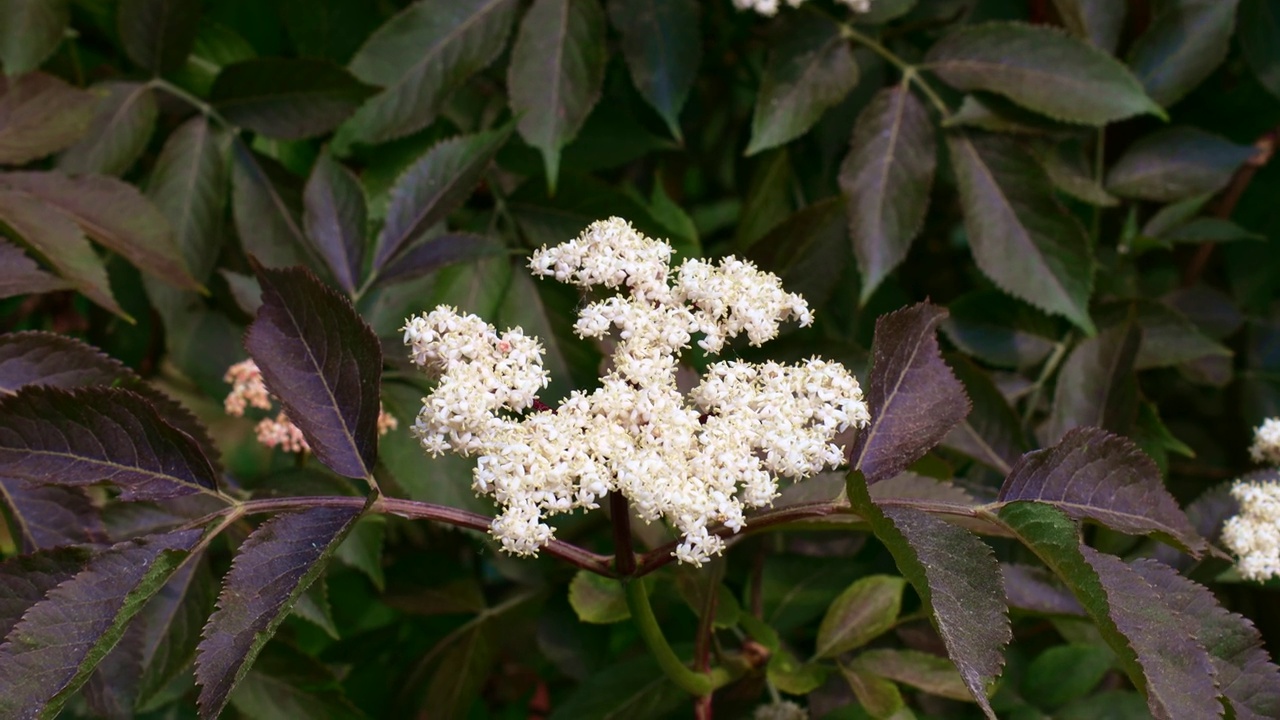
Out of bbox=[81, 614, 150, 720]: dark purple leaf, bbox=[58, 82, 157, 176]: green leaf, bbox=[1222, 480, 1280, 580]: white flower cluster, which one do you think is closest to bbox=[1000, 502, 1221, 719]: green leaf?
bbox=[1222, 480, 1280, 580]: white flower cluster

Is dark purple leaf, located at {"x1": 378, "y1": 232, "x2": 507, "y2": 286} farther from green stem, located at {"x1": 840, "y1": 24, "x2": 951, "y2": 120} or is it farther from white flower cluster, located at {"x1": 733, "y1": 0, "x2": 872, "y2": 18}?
green stem, located at {"x1": 840, "y1": 24, "x2": 951, "y2": 120}

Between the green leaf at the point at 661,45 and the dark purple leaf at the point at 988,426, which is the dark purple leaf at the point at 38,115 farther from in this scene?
the dark purple leaf at the point at 988,426

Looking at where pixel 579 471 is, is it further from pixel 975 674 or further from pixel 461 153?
pixel 461 153

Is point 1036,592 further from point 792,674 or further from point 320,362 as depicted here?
point 320,362

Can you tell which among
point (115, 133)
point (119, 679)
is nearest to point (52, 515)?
point (119, 679)

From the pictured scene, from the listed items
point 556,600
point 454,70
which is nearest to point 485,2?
point 454,70

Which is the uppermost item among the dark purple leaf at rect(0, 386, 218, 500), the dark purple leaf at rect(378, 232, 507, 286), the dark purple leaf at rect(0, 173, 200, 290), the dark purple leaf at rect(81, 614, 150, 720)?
the dark purple leaf at rect(0, 173, 200, 290)
